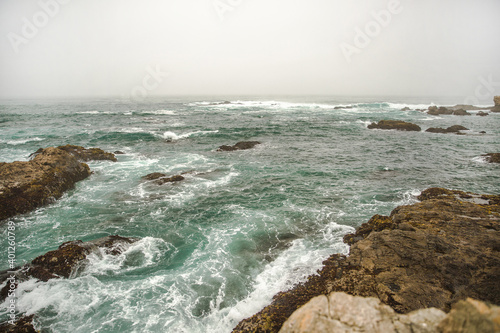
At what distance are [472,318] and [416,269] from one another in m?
4.61

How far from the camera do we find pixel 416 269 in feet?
20.5

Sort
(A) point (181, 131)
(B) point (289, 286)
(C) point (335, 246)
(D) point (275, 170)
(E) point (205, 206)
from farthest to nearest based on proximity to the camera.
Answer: (A) point (181, 131) → (D) point (275, 170) → (E) point (205, 206) → (C) point (335, 246) → (B) point (289, 286)

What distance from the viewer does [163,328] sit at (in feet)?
19.5

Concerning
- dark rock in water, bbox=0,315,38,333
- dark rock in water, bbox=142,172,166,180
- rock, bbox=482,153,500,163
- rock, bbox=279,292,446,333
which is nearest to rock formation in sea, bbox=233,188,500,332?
rock, bbox=279,292,446,333

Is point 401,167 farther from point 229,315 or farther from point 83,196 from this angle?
point 83,196

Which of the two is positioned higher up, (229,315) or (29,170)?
(29,170)

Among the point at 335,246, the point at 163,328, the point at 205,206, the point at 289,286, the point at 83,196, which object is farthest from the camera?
the point at 83,196

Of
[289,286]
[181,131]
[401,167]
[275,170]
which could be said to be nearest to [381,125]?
[401,167]

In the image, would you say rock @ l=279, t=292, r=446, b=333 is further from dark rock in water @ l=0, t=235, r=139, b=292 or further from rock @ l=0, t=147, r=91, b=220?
rock @ l=0, t=147, r=91, b=220

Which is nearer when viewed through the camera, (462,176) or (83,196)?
(83,196)

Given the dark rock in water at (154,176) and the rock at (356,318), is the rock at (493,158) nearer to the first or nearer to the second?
the rock at (356,318)

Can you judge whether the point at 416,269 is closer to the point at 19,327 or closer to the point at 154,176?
the point at 19,327

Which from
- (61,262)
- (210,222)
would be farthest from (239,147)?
(61,262)

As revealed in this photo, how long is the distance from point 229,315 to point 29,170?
575 inches
